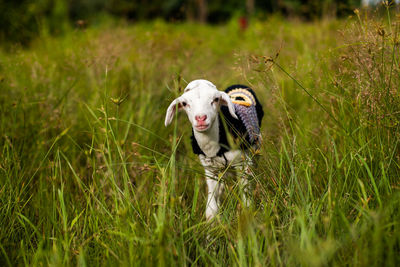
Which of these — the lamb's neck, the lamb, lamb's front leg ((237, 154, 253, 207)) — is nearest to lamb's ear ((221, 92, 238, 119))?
the lamb

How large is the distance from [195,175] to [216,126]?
32cm

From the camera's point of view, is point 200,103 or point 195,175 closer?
point 200,103

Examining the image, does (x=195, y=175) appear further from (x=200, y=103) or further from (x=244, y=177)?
(x=200, y=103)

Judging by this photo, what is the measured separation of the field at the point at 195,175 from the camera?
4.43 feet

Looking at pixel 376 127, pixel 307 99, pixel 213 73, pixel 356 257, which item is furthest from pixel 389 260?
pixel 213 73

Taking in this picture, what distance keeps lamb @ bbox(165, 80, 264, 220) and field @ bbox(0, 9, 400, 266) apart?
0.30ft

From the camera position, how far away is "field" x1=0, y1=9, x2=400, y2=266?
135cm

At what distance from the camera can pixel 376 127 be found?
1.77 metres

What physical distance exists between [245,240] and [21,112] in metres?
2.29

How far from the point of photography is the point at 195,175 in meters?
1.95

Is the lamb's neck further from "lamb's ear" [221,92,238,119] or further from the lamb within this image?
"lamb's ear" [221,92,238,119]

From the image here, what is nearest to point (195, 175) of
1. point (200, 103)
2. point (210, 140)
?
point (210, 140)

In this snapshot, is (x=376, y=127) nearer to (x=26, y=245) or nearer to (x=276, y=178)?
(x=276, y=178)

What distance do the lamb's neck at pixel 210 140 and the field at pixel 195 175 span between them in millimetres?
99
